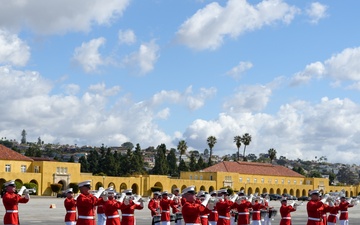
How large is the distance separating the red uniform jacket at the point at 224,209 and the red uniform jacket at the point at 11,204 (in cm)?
475

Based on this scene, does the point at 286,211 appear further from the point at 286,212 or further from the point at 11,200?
the point at 11,200

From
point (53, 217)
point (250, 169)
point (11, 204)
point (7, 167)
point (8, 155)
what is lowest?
point (53, 217)

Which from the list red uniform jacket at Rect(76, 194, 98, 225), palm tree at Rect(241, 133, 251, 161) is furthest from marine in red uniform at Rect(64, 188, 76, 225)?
palm tree at Rect(241, 133, 251, 161)

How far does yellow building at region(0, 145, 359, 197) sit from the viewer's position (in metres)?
84.7

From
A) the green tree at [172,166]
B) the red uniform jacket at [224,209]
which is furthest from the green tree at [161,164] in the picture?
the red uniform jacket at [224,209]

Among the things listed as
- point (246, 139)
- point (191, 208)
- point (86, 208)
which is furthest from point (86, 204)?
point (246, 139)

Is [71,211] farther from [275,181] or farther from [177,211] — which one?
[275,181]

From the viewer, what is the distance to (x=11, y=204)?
1617cm

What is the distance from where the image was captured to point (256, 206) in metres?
22.4

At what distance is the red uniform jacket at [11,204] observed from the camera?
16.0m

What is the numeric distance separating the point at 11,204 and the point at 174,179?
3347 inches

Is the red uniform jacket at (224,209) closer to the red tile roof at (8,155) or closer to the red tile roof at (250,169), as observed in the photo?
the red tile roof at (8,155)

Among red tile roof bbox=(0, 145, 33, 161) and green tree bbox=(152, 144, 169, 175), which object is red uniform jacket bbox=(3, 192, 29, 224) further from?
green tree bbox=(152, 144, 169, 175)

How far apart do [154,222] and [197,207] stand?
34.3 feet
